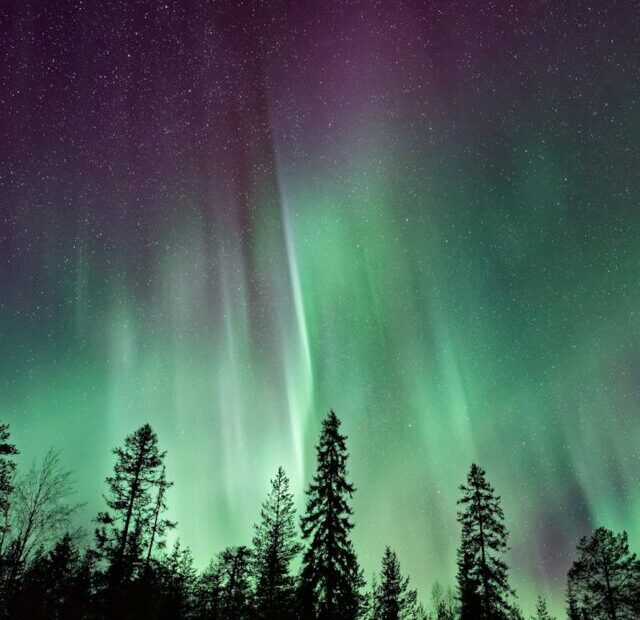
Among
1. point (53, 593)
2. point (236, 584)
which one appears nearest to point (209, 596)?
point (236, 584)

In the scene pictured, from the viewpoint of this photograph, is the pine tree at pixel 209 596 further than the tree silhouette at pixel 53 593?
Yes

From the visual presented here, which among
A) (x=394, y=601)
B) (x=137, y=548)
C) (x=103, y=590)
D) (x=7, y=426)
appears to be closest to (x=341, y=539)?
(x=137, y=548)

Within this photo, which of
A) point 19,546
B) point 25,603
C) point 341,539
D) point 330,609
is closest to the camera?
point 25,603

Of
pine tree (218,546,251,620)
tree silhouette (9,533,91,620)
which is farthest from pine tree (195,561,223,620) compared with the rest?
tree silhouette (9,533,91,620)

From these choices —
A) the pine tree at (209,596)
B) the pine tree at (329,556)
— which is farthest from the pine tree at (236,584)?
the pine tree at (329,556)

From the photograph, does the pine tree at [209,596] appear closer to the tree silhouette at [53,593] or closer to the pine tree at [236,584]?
the pine tree at [236,584]

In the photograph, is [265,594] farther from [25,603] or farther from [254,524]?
[25,603]

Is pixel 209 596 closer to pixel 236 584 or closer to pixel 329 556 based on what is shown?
pixel 236 584

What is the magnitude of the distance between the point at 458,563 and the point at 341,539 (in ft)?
77.9

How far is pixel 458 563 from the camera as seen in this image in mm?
46656

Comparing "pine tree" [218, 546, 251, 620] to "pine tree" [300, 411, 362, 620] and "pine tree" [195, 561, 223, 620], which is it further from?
"pine tree" [300, 411, 362, 620]

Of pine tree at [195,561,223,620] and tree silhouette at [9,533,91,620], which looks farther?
pine tree at [195,561,223,620]

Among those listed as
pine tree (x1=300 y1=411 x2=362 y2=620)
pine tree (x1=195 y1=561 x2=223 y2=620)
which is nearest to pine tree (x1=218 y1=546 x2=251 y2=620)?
pine tree (x1=195 y1=561 x2=223 y2=620)

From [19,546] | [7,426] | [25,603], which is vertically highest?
[7,426]
